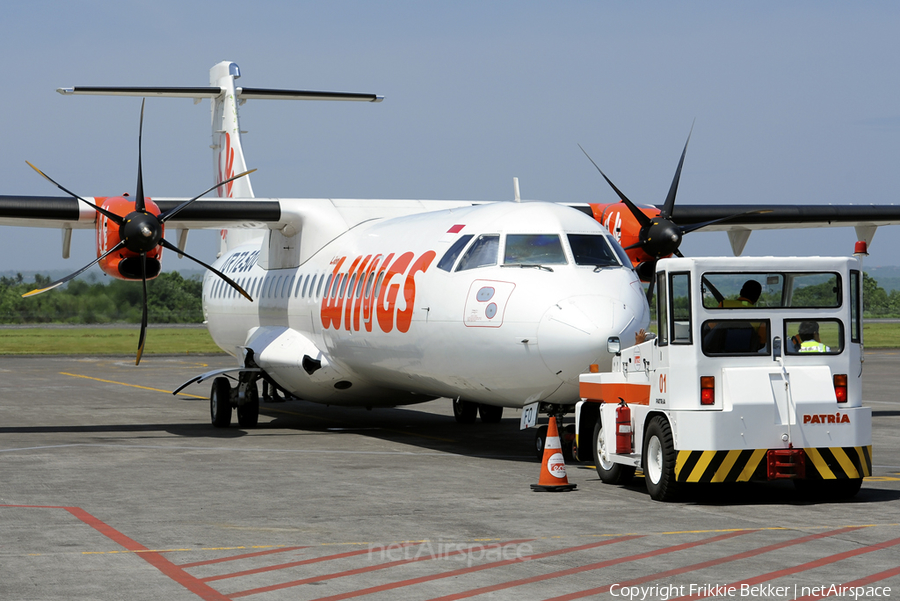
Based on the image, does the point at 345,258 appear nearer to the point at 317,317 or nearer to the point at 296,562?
the point at 317,317

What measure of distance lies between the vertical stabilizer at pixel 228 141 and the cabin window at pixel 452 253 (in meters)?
10.8

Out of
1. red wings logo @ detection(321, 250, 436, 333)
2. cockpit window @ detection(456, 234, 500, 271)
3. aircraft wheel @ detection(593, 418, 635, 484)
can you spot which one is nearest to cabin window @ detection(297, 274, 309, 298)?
red wings logo @ detection(321, 250, 436, 333)

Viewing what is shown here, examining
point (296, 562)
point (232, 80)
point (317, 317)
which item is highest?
point (232, 80)

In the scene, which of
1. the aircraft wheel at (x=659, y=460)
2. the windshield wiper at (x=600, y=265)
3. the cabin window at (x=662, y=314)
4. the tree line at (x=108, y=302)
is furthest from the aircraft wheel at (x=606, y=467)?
the tree line at (x=108, y=302)

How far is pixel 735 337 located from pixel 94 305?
167 feet

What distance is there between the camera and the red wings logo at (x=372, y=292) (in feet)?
45.3

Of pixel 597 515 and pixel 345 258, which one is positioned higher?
pixel 345 258

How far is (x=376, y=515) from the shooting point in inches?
353

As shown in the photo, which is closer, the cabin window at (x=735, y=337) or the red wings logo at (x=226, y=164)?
the cabin window at (x=735, y=337)

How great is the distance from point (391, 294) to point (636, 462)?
4.96 meters

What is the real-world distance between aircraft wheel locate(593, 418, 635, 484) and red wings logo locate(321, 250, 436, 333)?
10.8 ft

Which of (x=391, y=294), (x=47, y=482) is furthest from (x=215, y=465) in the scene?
(x=391, y=294)

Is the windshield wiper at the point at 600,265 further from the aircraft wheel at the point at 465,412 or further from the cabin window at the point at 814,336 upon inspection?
the aircraft wheel at the point at 465,412

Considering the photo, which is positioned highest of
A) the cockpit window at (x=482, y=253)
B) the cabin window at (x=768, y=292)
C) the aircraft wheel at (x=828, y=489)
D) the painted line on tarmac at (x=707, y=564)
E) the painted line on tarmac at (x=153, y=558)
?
the cockpit window at (x=482, y=253)
